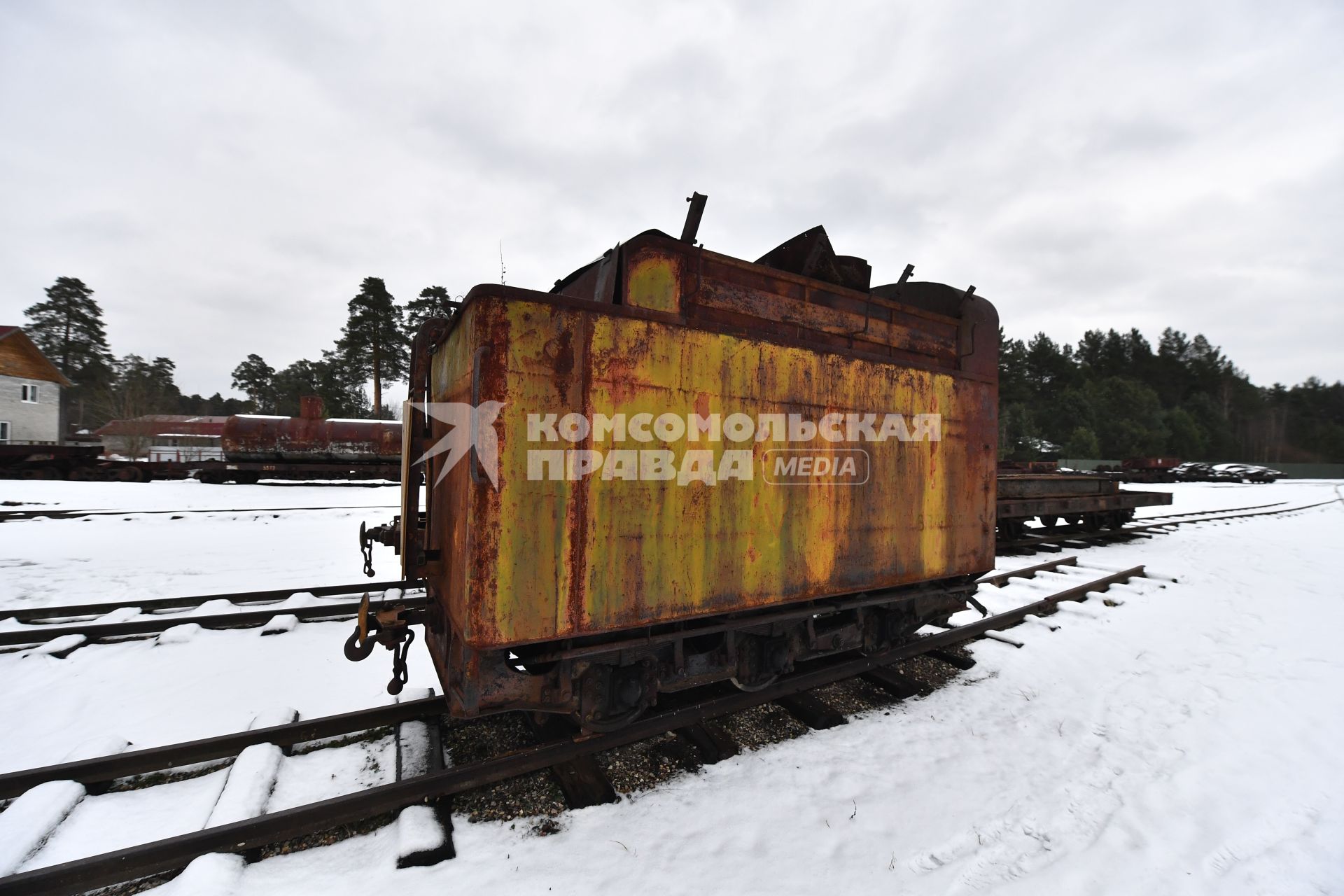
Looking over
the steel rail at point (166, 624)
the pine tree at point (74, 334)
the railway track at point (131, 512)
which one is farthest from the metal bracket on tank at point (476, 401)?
the pine tree at point (74, 334)

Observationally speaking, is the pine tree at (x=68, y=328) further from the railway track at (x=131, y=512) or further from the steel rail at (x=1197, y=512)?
the steel rail at (x=1197, y=512)

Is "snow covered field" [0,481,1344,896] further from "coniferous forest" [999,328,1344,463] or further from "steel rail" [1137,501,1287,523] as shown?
"coniferous forest" [999,328,1344,463]

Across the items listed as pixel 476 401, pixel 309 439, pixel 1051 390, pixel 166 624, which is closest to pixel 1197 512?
pixel 476 401

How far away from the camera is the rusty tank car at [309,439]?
822 inches

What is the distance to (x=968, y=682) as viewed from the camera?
16.2ft

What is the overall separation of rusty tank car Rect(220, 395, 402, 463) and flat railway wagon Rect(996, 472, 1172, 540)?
19528 millimetres

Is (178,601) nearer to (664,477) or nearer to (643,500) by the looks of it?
(643,500)

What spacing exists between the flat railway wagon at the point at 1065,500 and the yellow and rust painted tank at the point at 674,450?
292 inches

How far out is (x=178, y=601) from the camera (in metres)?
6.32

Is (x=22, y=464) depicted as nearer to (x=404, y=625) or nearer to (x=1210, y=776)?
(x=404, y=625)

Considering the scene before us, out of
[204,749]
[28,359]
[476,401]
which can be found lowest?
[204,749]

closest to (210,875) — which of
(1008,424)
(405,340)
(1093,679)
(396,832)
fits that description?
(396,832)

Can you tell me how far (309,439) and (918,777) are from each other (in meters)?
24.4

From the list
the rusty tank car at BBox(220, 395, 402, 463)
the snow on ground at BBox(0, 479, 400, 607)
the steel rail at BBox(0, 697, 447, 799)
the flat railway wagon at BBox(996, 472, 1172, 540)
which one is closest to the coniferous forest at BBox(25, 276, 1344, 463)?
the rusty tank car at BBox(220, 395, 402, 463)
